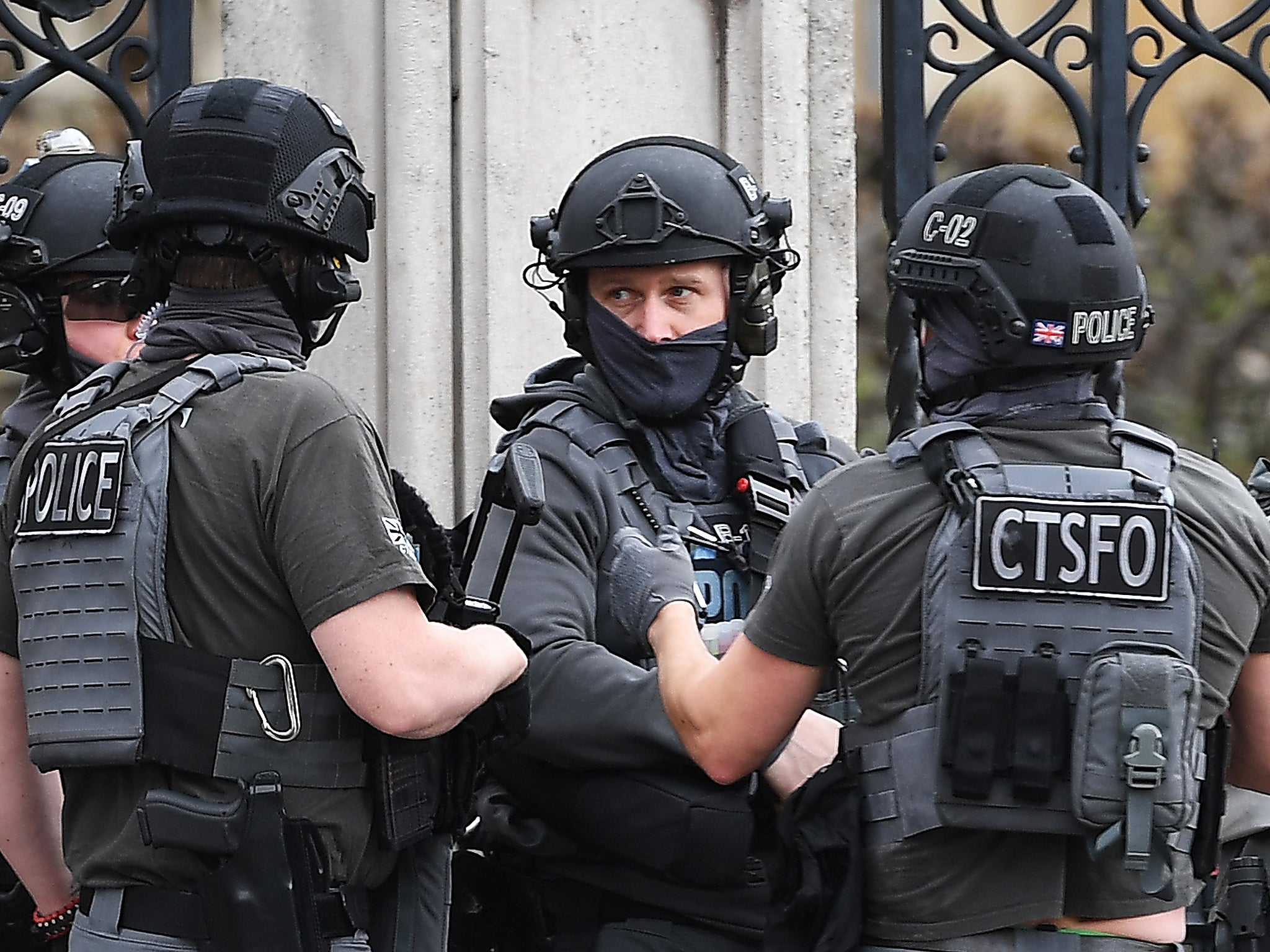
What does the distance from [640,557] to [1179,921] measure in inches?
35.7

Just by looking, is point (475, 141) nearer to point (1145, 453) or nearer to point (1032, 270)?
point (1032, 270)

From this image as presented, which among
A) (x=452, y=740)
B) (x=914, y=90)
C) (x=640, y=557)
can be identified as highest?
(x=914, y=90)

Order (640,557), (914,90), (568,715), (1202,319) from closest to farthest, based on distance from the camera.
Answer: (640,557), (568,715), (914,90), (1202,319)

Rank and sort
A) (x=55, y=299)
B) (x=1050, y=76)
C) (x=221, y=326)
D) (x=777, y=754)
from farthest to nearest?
(x=1050, y=76) → (x=55, y=299) → (x=777, y=754) → (x=221, y=326)

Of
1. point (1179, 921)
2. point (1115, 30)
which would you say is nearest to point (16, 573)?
point (1179, 921)

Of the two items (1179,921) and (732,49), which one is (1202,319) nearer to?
(732,49)

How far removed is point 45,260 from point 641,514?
1223 millimetres

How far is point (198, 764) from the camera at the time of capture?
8.59 feet

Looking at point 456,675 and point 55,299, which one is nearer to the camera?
point 456,675

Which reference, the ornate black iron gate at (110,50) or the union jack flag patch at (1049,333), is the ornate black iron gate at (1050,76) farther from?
the union jack flag patch at (1049,333)

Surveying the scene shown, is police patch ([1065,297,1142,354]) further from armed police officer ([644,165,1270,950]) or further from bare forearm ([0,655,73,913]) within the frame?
bare forearm ([0,655,73,913])

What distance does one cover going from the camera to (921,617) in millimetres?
2602

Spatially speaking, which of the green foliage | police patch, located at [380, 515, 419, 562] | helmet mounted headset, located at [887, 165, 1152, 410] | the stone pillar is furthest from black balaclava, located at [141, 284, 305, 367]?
the green foliage

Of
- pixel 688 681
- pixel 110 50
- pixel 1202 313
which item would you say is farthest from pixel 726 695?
pixel 1202 313
